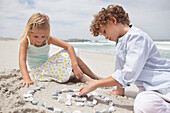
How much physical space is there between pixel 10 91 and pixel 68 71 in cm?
100

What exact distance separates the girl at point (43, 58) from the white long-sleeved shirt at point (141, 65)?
3.75ft

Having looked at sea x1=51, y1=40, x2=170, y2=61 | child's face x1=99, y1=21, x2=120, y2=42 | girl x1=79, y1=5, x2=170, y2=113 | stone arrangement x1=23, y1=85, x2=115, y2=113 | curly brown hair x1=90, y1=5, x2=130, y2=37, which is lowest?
sea x1=51, y1=40, x2=170, y2=61

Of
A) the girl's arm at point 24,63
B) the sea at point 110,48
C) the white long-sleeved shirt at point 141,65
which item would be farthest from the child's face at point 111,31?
the sea at point 110,48

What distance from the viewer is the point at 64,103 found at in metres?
1.96

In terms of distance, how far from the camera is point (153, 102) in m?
1.61

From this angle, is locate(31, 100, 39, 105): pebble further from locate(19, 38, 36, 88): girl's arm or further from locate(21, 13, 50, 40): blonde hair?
locate(21, 13, 50, 40): blonde hair

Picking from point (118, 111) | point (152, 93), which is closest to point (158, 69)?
point (152, 93)

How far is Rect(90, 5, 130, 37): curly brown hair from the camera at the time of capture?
2012 mm

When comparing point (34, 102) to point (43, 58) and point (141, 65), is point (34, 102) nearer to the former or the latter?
point (141, 65)

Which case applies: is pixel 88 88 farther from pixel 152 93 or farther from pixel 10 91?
pixel 10 91

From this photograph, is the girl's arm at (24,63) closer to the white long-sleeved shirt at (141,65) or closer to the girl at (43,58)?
the girl at (43,58)

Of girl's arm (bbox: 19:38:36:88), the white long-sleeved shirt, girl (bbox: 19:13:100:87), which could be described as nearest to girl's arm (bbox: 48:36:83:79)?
girl (bbox: 19:13:100:87)

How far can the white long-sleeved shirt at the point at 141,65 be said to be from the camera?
5.70 feet

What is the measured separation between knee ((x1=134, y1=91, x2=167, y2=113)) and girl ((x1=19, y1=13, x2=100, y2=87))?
1277mm
